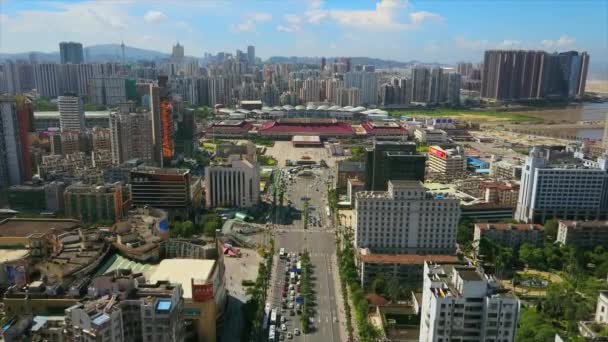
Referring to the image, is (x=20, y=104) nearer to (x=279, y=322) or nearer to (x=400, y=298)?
(x=279, y=322)

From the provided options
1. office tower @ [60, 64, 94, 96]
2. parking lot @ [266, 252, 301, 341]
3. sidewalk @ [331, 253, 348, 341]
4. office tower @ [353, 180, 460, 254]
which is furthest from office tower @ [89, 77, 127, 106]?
office tower @ [353, 180, 460, 254]

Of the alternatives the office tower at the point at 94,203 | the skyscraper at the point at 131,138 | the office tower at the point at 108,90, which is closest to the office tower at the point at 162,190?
the office tower at the point at 94,203

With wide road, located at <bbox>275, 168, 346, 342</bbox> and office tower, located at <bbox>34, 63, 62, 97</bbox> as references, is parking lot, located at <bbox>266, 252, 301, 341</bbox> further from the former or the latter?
office tower, located at <bbox>34, 63, 62, 97</bbox>

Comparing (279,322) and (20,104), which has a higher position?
(20,104)

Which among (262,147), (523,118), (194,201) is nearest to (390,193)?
(194,201)

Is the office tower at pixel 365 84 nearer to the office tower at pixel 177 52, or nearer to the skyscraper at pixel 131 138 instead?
the skyscraper at pixel 131 138

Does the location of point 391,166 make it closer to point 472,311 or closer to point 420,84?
point 472,311

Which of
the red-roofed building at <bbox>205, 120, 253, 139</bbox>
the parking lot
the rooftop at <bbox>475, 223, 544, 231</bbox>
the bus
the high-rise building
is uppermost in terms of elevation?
the high-rise building
